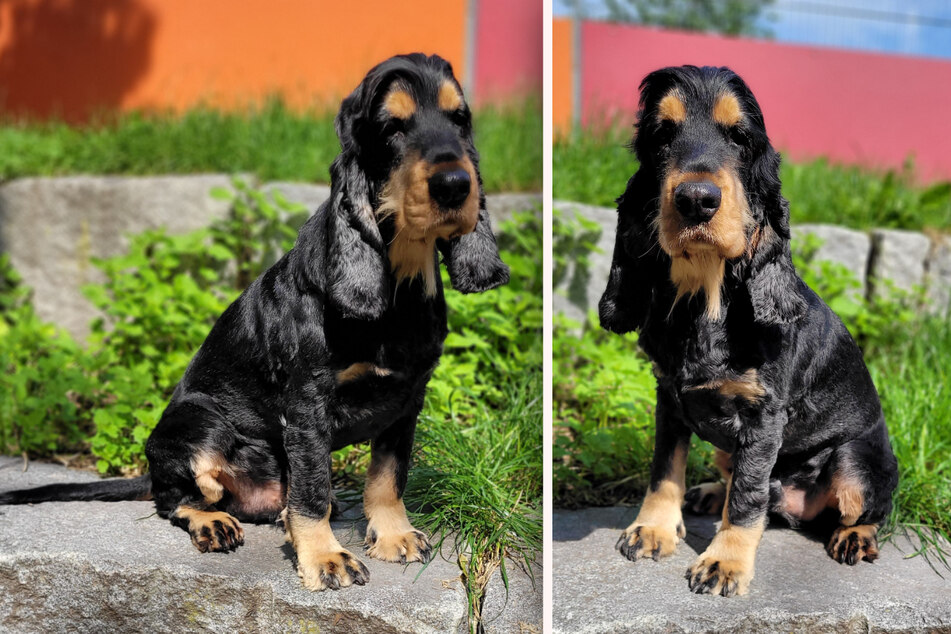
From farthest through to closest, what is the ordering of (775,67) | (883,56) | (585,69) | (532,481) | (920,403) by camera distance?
1. (883,56)
2. (775,67)
3. (585,69)
4. (920,403)
5. (532,481)

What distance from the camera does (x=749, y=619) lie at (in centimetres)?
262

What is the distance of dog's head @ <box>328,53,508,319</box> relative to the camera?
2207 millimetres

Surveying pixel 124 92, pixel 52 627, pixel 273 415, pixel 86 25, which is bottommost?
pixel 52 627

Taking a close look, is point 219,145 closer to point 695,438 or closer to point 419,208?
point 695,438

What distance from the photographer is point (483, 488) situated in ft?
10.4

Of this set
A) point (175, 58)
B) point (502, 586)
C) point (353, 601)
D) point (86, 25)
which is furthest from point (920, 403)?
point (86, 25)

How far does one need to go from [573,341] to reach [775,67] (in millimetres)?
5559

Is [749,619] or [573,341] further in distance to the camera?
[573,341]

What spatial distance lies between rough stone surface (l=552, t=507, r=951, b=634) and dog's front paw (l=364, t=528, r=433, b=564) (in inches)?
19.0

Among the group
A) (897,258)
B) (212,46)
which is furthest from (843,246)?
(212,46)

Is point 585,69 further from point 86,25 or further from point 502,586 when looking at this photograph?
point 502,586

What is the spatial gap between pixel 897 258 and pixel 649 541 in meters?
3.85

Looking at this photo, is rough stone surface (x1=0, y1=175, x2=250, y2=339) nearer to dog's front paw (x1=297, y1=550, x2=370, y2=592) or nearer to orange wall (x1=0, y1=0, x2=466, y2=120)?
orange wall (x1=0, y1=0, x2=466, y2=120)

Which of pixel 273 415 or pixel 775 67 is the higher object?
pixel 775 67
